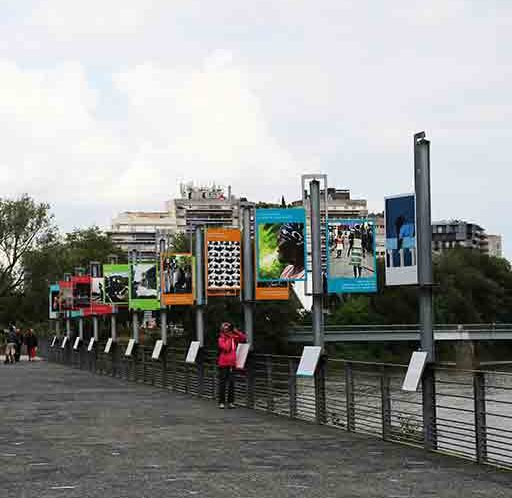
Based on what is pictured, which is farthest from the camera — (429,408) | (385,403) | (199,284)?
(199,284)

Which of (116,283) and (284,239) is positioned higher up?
(116,283)

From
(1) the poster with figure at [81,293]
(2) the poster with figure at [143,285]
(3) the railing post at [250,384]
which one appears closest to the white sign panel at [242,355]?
(3) the railing post at [250,384]

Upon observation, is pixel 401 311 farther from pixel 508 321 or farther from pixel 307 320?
pixel 508 321

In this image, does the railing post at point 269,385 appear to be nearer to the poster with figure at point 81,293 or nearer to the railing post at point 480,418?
the railing post at point 480,418

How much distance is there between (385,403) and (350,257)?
4.91m

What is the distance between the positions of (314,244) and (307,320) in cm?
9384

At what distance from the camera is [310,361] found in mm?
22531

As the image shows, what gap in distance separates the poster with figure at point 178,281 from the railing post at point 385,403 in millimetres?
16316

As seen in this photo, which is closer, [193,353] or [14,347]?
[193,353]

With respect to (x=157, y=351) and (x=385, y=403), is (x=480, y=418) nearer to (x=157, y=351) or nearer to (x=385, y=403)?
(x=385, y=403)

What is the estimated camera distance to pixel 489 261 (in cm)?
13175

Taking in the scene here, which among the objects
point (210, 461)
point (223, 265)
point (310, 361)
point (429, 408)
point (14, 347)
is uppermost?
point (223, 265)

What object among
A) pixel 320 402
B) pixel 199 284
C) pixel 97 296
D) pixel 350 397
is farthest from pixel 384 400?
pixel 97 296

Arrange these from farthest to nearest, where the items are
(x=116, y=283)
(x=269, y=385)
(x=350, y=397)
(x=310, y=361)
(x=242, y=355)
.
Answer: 1. (x=116, y=283)
2. (x=242, y=355)
3. (x=269, y=385)
4. (x=310, y=361)
5. (x=350, y=397)
